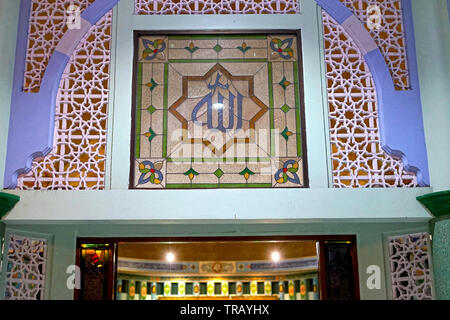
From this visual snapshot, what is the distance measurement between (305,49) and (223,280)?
13.8ft

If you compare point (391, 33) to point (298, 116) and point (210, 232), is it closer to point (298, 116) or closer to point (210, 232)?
point (298, 116)

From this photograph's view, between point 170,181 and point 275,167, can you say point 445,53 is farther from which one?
point 170,181

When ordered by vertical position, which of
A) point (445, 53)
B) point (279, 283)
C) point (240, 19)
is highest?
point (240, 19)

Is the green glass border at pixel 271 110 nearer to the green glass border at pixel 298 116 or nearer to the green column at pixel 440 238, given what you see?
the green glass border at pixel 298 116

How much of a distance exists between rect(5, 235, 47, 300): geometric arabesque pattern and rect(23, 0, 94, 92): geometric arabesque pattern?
5.08 feet

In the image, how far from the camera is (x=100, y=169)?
6160 mm

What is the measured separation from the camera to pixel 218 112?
636 cm

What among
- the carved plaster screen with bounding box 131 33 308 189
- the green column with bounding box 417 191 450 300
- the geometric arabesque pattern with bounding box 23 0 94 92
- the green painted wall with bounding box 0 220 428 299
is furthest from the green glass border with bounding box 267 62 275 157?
the geometric arabesque pattern with bounding box 23 0 94 92

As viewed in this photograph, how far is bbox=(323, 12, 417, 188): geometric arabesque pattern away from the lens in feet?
20.1

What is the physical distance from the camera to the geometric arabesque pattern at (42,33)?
6.43m

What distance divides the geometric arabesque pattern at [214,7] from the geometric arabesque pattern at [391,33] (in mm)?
648

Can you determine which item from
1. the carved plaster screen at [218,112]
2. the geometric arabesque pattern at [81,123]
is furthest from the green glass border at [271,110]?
the geometric arabesque pattern at [81,123]

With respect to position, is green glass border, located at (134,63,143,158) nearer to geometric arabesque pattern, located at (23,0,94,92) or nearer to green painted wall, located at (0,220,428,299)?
green painted wall, located at (0,220,428,299)

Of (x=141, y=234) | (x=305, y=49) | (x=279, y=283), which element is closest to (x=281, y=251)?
(x=279, y=283)
